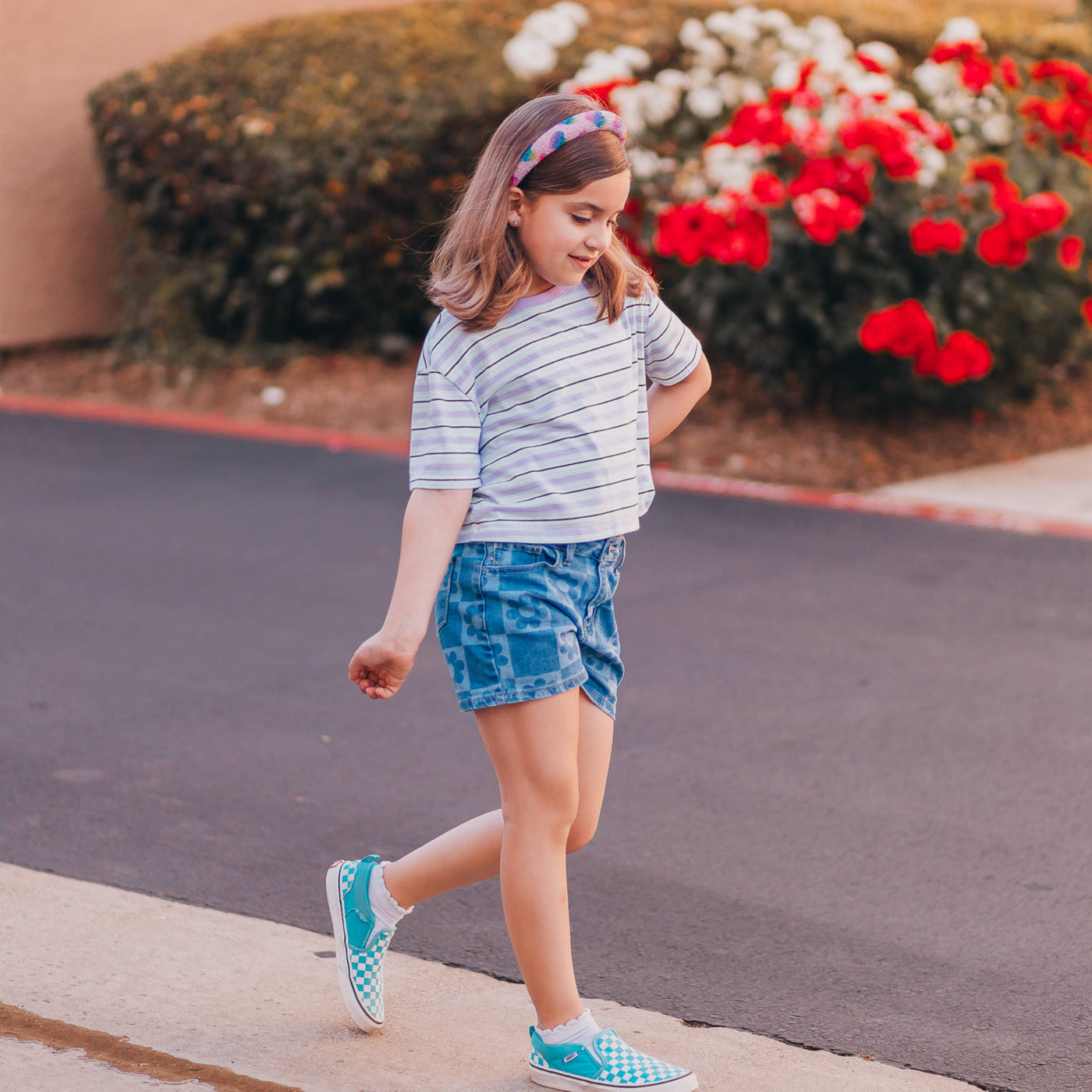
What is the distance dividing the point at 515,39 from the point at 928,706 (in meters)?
7.34

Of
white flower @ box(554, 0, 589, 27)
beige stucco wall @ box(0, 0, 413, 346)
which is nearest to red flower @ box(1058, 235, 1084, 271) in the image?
white flower @ box(554, 0, 589, 27)

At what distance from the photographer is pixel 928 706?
5.28 metres

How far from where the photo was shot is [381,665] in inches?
106

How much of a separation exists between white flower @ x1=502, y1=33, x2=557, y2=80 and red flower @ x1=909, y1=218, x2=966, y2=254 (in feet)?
10.8

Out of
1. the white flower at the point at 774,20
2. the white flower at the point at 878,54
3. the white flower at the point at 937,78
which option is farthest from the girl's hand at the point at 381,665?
the white flower at the point at 774,20

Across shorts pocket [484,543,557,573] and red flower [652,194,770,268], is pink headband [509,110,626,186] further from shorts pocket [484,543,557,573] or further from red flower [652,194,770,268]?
red flower [652,194,770,268]

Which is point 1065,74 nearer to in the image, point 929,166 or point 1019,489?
point 929,166

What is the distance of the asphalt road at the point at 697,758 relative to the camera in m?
3.44

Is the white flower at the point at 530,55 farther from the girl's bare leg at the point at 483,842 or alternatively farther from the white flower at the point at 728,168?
the girl's bare leg at the point at 483,842

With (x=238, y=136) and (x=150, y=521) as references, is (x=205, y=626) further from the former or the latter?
(x=238, y=136)

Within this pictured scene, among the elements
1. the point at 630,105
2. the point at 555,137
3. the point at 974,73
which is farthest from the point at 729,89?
the point at 555,137

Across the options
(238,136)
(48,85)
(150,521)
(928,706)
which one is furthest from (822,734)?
(48,85)

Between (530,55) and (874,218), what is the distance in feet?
9.46

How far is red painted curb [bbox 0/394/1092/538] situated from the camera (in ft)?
26.2
